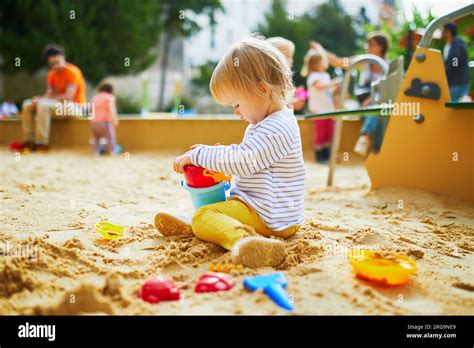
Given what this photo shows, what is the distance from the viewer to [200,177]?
1835 mm

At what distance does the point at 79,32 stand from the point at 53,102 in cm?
538

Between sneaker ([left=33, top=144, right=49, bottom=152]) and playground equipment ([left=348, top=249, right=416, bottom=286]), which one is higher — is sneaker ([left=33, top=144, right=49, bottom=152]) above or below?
below

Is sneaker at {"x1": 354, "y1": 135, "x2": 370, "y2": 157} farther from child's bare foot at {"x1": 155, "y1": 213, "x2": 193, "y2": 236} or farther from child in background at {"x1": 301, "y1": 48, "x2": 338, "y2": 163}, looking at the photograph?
child's bare foot at {"x1": 155, "y1": 213, "x2": 193, "y2": 236}

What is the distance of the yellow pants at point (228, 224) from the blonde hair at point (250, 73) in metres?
0.38

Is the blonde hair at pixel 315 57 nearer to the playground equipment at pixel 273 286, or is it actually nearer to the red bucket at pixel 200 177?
the red bucket at pixel 200 177

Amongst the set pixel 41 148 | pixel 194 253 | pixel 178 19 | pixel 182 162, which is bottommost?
pixel 41 148

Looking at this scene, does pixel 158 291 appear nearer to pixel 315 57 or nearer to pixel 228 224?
pixel 228 224

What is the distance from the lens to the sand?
49.4 inches

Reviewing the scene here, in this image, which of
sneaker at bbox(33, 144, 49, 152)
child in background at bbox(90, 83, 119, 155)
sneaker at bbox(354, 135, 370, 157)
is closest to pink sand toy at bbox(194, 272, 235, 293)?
sneaker at bbox(354, 135, 370, 157)

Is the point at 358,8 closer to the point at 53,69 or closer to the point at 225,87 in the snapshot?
the point at 53,69

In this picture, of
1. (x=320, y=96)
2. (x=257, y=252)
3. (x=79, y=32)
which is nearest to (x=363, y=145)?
(x=320, y=96)

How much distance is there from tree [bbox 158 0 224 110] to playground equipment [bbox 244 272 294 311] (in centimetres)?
1453
